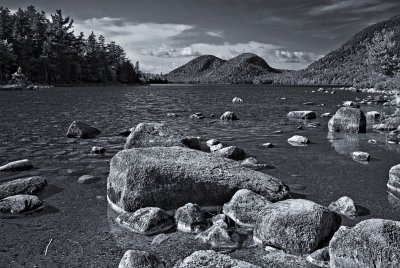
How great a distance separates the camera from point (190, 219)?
7191mm

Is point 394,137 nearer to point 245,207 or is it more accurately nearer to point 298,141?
point 298,141

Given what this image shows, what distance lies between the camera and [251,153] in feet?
48.3

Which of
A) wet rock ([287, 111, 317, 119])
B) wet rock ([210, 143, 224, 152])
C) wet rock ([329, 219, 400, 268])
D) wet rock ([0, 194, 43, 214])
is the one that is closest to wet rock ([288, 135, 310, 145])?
wet rock ([210, 143, 224, 152])

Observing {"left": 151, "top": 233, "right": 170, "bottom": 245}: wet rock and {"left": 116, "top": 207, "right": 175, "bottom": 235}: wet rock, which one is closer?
{"left": 151, "top": 233, "right": 170, "bottom": 245}: wet rock

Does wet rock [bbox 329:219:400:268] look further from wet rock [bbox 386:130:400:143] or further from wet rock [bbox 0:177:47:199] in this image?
wet rock [bbox 386:130:400:143]

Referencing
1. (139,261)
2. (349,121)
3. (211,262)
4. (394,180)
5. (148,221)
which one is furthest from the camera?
(349,121)

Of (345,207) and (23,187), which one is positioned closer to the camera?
(345,207)

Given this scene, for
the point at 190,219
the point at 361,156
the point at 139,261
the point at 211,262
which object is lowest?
the point at 361,156

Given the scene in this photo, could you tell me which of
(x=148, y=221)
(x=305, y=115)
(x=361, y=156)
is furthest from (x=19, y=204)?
(x=305, y=115)

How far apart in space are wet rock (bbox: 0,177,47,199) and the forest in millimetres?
87538

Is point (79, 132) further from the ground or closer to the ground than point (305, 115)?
further from the ground

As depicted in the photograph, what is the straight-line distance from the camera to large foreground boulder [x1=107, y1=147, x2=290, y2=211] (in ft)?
26.7

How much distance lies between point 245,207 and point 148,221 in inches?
87.9

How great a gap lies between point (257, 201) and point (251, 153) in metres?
7.30
